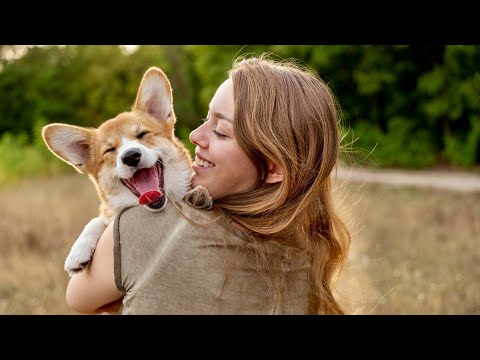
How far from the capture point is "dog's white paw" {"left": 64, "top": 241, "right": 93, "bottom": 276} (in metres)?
2.35

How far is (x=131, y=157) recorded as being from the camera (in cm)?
253

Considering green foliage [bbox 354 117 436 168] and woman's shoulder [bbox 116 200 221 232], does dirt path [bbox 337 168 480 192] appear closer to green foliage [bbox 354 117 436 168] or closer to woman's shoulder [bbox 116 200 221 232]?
green foliage [bbox 354 117 436 168]

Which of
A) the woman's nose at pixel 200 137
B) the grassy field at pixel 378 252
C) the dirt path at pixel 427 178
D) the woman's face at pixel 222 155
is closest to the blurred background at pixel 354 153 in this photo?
the grassy field at pixel 378 252

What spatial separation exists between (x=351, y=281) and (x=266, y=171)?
53.5 inches

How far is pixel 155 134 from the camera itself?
280 cm

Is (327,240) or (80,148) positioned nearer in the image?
(327,240)

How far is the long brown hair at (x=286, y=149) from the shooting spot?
7.25ft

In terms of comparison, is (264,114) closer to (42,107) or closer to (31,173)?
(31,173)

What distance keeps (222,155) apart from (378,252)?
6.25 meters

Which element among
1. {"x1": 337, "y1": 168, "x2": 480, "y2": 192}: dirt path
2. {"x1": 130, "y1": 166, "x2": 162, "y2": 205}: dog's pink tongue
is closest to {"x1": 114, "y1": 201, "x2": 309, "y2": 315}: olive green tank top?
{"x1": 130, "y1": 166, "x2": 162, "y2": 205}: dog's pink tongue

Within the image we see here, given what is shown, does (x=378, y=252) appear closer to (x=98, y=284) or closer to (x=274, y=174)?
(x=274, y=174)
